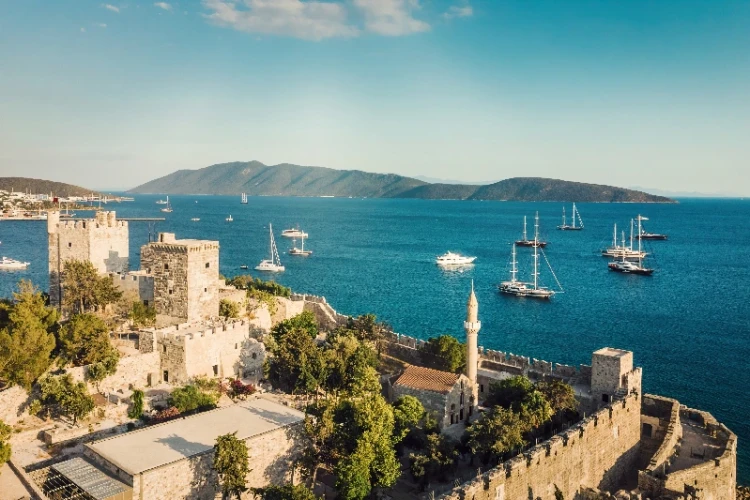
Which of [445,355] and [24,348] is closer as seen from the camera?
[24,348]

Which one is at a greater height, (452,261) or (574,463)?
(452,261)

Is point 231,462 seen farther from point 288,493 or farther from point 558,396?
point 558,396

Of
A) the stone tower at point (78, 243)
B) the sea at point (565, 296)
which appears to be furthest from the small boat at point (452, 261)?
the stone tower at point (78, 243)

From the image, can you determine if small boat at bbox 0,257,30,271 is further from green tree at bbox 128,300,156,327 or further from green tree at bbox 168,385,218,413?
green tree at bbox 168,385,218,413

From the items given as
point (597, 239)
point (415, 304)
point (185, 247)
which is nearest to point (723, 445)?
point (185, 247)

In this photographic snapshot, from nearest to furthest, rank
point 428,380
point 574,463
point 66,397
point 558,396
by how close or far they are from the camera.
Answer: point 66,397 → point 574,463 → point 558,396 → point 428,380

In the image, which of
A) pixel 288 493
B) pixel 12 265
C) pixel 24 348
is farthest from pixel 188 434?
pixel 12 265

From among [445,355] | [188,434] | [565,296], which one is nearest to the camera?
[188,434]
